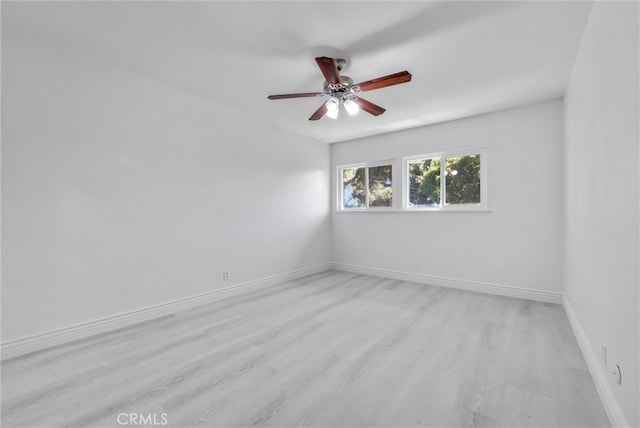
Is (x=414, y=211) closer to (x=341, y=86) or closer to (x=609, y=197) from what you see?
(x=341, y=86)

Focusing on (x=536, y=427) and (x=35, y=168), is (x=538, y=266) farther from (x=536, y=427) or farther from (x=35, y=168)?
(x=35, y=168)

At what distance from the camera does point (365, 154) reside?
5.08 meters

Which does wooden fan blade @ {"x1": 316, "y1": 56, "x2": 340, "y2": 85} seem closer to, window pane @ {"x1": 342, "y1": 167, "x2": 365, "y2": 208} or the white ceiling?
the white ceiling

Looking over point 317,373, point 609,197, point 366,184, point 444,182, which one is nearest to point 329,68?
point 609,197

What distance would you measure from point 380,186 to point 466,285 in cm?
206

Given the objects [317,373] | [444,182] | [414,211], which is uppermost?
[444,182]

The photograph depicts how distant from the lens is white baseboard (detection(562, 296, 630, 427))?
1.41 m

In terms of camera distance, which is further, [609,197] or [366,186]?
[366,186]

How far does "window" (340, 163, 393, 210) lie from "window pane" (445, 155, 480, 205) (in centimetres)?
95

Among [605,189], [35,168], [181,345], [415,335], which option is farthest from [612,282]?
[35,168]

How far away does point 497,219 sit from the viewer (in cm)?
378

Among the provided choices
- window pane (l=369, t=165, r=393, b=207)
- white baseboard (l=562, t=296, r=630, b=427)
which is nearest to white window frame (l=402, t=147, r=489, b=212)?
window pane (l=369, t=165, r=393, b=207)

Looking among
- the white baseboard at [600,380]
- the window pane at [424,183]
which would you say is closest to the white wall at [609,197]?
the white baseboard at [600,380]

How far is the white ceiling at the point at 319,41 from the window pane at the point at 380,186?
179 cm
